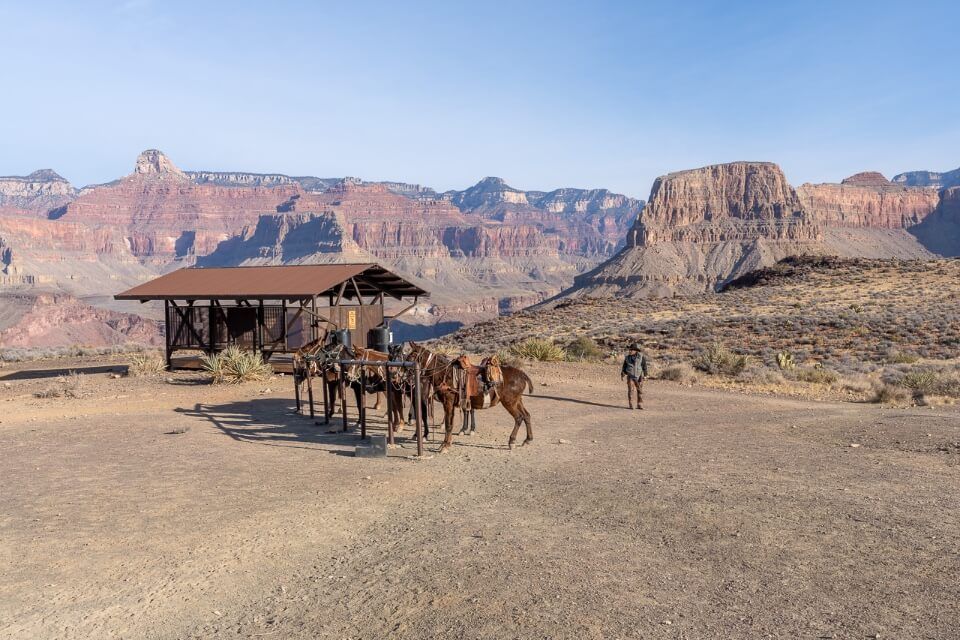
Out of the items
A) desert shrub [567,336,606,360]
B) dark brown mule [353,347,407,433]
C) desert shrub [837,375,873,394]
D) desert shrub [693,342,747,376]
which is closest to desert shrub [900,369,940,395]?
desert shrub [837,375,873,394]

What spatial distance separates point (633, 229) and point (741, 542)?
159 meters

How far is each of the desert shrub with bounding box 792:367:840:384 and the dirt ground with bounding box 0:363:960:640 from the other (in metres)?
6.38

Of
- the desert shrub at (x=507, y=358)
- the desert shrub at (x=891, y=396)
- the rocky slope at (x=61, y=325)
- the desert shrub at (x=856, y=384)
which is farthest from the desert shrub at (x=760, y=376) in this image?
the rocky slope at (x=61, y=325)

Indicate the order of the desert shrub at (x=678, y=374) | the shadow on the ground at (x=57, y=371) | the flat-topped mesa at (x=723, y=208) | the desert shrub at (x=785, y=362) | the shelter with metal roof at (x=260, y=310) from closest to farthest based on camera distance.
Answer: the desert shrub at (x=678, y=374), the shelter with metal roof at (x=260, y=310), the desert shrub at (x=785, y=362), the shadow on the ground at (x=57, y=371), the flat-topped mesa at (x=723, y=208)

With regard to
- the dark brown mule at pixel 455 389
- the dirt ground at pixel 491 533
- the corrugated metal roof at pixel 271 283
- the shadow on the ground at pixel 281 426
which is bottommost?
the dirt ground at pixel 491 533

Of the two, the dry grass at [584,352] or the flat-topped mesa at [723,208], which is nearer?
the dry grass at [584,352]

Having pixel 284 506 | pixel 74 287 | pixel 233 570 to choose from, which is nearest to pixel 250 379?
pixel 284 506

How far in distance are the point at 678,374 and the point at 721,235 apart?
15010 centimetres

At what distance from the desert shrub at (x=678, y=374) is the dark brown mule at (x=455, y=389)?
34.1ft

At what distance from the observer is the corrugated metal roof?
21.2 metres

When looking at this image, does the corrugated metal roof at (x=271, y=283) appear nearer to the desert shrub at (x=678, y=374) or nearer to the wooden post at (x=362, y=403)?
the wooden post at (x=362, y=403)

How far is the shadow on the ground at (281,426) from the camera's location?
41.6 feet

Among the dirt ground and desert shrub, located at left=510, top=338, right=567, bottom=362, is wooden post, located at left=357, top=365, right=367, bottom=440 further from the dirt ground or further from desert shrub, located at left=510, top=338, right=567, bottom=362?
desert shrub, located at left=510, top=338, right=567, bottom=362

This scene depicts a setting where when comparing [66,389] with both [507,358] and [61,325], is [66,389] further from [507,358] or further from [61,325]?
[61,325]
